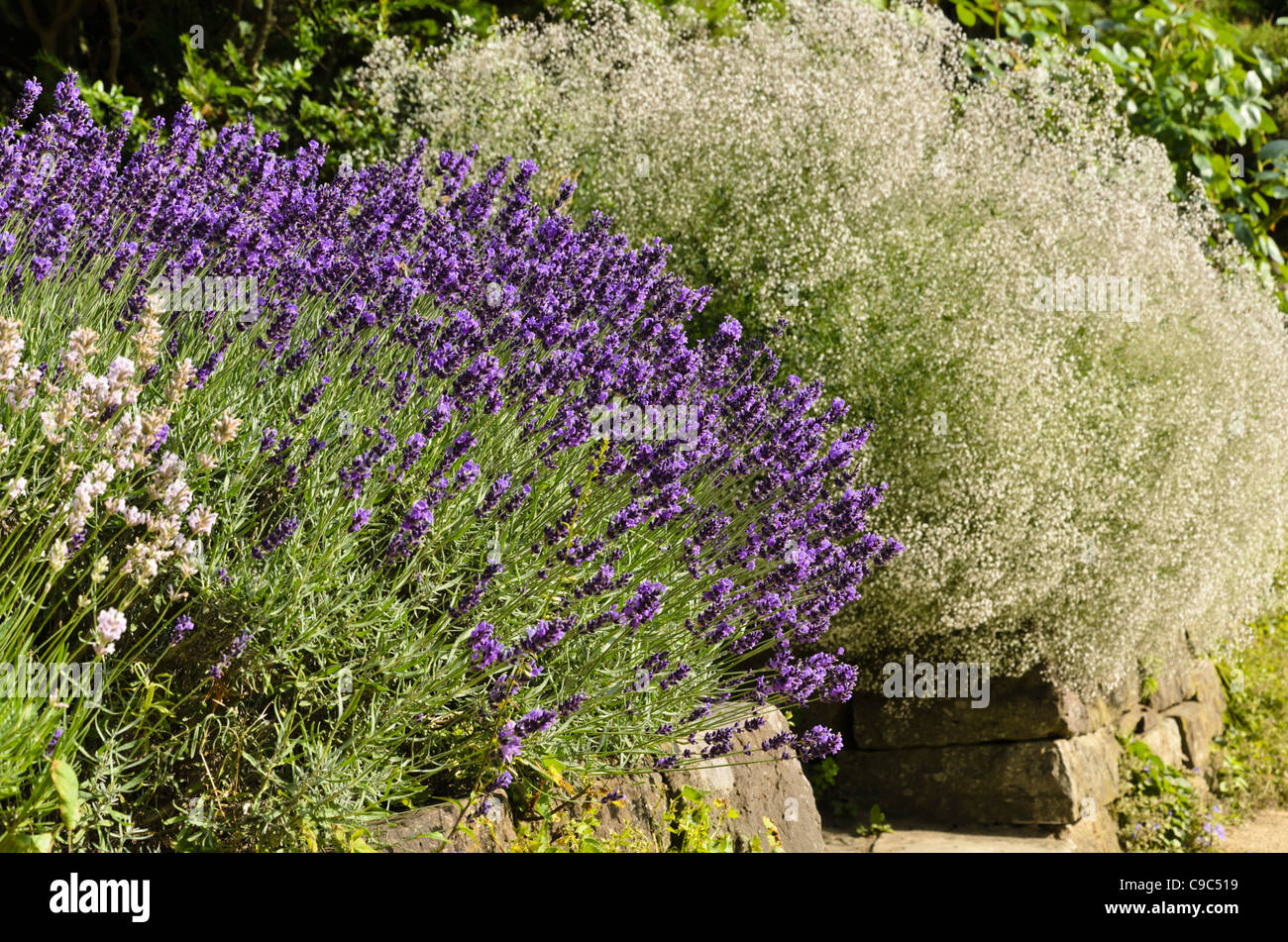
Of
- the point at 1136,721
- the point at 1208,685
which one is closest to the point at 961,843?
the point at 1136,721

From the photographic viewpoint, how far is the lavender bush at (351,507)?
6.48 ft

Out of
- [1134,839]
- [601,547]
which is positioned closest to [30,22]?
[601,547]

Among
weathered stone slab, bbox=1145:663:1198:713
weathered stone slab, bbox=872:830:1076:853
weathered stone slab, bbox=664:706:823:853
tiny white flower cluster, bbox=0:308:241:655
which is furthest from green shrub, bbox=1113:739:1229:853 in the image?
tiny white flower cluster, bbox=0:308:241:655

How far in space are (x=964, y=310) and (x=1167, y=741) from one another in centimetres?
288

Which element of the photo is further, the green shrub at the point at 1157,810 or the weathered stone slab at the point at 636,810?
the green shrub at the point at 1157,810

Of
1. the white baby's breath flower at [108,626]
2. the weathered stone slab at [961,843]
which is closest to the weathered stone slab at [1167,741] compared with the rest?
the weathered stone slab at [961,843]

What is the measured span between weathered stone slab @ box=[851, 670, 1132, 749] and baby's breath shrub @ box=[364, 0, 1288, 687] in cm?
19

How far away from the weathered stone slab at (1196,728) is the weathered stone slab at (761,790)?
358cm

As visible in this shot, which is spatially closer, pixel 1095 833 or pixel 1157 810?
pixel 1095 833

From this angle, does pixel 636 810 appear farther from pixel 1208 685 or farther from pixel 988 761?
pixel 1208 685

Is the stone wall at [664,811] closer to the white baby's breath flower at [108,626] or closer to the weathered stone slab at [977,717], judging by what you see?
the white baby's breath flower at [108,626]

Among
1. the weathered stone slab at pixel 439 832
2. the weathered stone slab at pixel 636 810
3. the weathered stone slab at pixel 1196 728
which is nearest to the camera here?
the weathered stone slab at pixel 439 832

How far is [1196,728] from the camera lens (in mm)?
6082

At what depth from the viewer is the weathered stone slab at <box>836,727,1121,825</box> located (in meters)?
4.68
